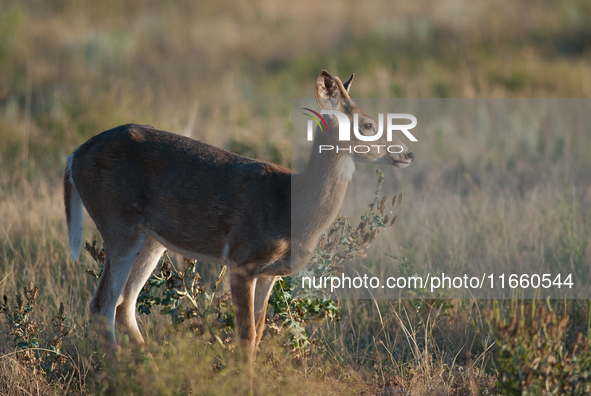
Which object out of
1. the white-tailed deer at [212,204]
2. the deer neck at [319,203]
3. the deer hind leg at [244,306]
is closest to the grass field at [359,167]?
the deer hind leg at [244,306]

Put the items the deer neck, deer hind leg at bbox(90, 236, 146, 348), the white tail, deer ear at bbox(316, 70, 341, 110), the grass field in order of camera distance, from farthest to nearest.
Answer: the white tail, deer hind leg at bbox(90, 236, 146, 348), the grass field, the deer neck, deer ear at bbox(316, 70, 341, 110)

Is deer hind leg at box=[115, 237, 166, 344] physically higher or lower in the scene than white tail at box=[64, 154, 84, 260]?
lower

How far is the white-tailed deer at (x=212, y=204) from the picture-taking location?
154 inches

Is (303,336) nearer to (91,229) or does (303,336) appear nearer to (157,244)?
(157,244)

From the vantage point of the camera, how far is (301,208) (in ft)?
13.0

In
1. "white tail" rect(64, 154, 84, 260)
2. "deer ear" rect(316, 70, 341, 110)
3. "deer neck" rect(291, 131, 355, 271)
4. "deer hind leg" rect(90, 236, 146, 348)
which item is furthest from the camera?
"white tail" rect(64, 154, 84, 260)

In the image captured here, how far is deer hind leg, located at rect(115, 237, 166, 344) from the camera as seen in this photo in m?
4.50

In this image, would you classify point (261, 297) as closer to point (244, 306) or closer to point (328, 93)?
point (244, 306)

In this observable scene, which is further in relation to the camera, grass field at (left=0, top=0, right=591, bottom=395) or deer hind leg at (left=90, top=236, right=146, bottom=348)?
deer hind leg at (left=90, top=236, right=146, bottom=348)

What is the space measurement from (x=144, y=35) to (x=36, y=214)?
1311 cm

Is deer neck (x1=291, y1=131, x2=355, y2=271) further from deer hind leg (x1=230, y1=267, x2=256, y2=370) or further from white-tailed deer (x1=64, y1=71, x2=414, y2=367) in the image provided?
deer hind leg (x1=230, y1=267, x2=256, y2=370)

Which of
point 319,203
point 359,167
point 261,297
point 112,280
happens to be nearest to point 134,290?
point 112,280

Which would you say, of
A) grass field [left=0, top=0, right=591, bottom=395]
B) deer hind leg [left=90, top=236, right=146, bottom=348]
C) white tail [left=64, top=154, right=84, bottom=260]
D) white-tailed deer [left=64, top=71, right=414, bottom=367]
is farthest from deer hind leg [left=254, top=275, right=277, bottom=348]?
white tail [left=64, top=154, right=84, bottom=260]

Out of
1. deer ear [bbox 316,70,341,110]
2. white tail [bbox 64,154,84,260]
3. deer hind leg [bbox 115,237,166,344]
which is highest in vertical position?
deer ear [bbox 316,70,341,110]
